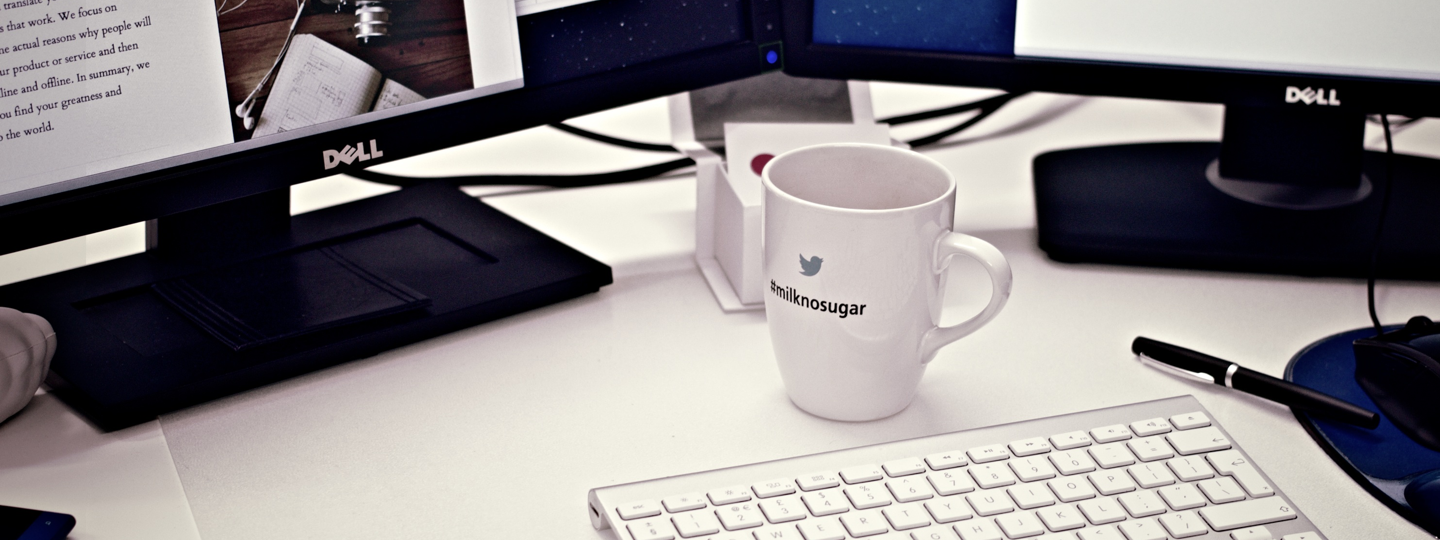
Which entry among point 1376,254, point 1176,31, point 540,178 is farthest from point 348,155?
point 1376,254

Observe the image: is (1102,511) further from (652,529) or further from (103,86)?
(103,86)

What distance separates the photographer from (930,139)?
81 cm

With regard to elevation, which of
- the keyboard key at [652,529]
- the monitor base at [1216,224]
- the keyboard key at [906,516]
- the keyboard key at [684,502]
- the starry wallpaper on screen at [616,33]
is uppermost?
the starry wallpaper on screen at [616,33]

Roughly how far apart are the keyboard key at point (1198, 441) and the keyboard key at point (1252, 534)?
0.15 ft

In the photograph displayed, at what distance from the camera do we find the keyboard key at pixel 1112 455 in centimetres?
45

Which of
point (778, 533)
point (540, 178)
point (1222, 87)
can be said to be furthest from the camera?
point (540, 178)

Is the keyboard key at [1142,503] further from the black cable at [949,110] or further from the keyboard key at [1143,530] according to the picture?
the black cable at [949,110]

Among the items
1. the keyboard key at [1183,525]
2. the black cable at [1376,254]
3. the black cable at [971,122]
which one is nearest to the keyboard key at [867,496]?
the keyboard key at [1183,525]

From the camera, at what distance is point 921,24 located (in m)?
0.64

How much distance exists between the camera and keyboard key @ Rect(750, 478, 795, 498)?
425mm

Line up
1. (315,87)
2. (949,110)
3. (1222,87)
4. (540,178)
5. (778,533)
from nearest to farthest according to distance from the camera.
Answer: (778,533)
(315,87)
(1222,87)
(540,178)
(949,110)

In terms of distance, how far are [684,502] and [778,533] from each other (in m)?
0.04

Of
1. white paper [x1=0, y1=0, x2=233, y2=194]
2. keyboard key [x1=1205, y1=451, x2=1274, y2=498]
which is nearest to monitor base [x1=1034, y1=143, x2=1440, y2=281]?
keyboard key [x1=1205, y1=451, x2=1274, y2=498]

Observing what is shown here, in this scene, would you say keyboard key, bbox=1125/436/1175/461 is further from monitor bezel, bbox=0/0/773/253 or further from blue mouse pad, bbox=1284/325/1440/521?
monitor bezel, bbox=0/0/773/253
